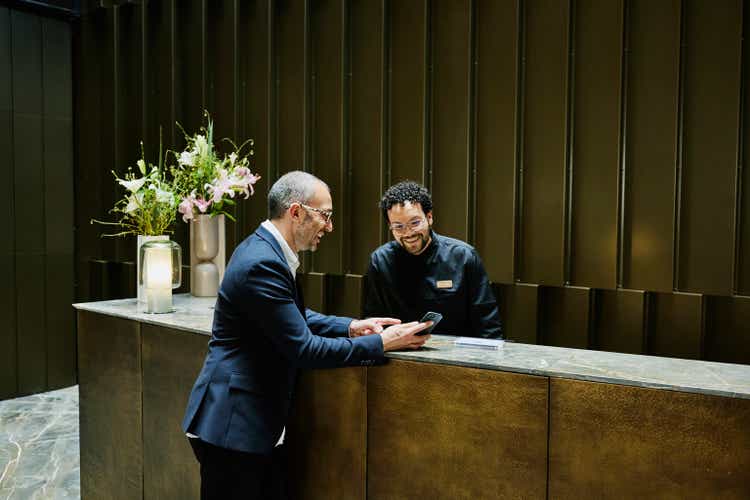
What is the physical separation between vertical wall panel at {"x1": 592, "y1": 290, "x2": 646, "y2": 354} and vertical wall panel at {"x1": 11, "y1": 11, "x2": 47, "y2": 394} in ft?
15.3

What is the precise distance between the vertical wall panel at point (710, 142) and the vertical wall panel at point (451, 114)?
1174 mm

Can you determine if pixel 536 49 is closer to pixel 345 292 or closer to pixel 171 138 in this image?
pixel 345 292

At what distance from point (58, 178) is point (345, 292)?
10.2ft

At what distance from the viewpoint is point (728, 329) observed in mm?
3031

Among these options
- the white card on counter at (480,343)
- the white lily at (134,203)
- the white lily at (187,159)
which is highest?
the white lily at (187,159)

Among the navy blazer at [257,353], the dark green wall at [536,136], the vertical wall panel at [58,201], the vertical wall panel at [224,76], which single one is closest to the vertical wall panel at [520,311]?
the dark green wall at [536,136]

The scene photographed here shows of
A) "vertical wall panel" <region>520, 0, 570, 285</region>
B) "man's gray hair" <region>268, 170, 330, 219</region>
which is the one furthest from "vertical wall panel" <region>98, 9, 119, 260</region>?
"man's gray hair" <region>268, 170, 330, 219</region>

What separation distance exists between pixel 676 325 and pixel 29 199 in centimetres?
512

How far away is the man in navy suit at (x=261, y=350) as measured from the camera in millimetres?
1836

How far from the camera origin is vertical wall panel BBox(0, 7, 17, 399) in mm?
5062

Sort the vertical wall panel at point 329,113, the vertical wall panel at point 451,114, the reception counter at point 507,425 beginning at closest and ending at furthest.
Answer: the reception counter at point 507,425 < the vertical wall panel at point 451,114 < the vertical wall panel at point 329,113

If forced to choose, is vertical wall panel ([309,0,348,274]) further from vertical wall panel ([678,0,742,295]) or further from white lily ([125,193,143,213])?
vertical wall panel ([678,0,742,295])

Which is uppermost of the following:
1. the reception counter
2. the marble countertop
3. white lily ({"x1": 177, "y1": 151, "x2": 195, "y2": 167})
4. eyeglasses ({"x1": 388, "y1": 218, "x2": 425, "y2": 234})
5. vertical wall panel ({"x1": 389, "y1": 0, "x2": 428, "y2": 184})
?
vertical wall panel ({"x1": 389, "y1": 0, "x2": 428, "y2": 184})

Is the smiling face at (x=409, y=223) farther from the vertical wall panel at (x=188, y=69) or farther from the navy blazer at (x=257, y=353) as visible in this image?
the vertical wall panel at (x=188, y=69)
